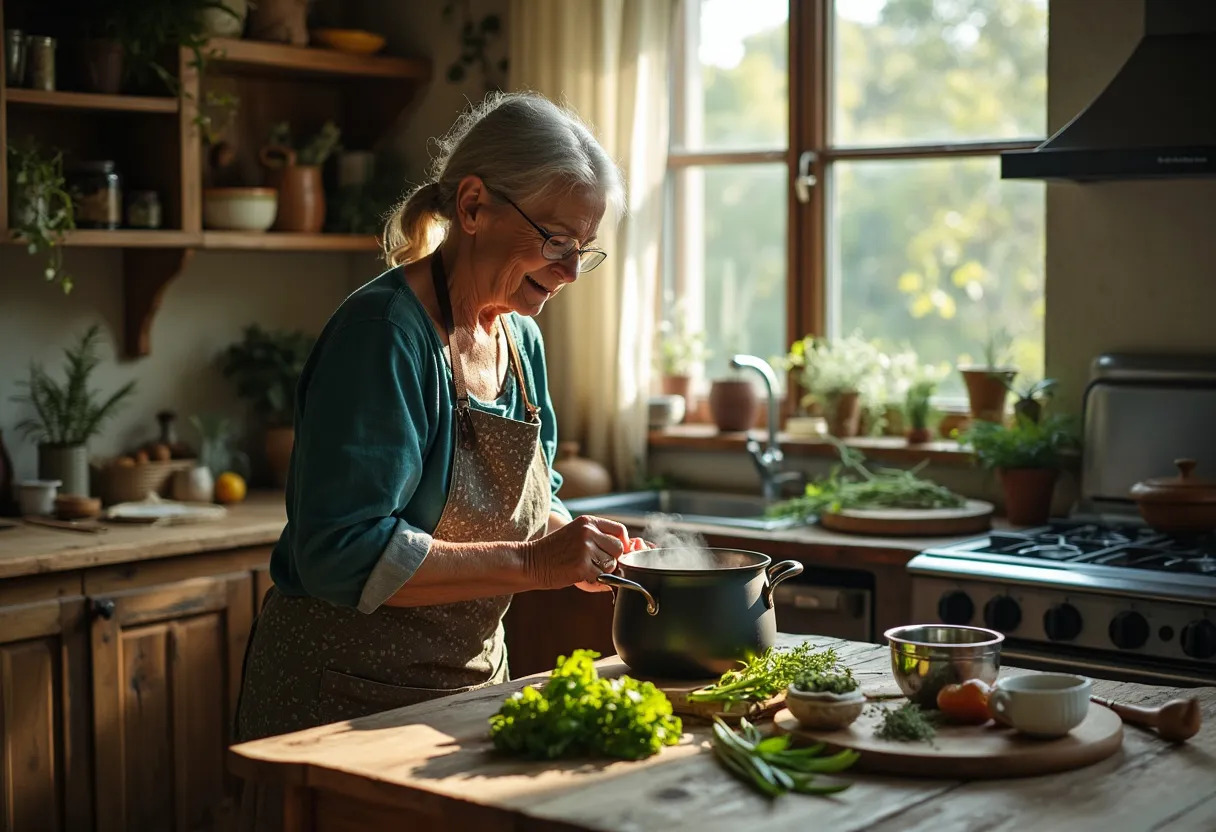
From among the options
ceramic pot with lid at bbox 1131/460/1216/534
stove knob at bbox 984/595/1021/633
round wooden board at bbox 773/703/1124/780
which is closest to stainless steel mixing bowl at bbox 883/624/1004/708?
round wooden board at bbox 773/703/1124/780

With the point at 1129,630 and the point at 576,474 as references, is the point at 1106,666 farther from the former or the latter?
the point at 576,474

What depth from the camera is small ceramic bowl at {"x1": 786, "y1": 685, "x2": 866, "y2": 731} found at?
174 cm

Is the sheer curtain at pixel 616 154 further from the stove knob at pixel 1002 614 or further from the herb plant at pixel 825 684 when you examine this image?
the herb plant at pixel 825 684

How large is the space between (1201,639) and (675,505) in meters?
1.75

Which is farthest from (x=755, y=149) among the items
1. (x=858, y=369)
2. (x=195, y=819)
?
(x=195, y=819)

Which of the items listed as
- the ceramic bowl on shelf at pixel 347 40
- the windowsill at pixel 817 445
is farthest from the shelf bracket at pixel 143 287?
the windowsill at pixel 817 445

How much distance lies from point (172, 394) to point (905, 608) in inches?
87.2

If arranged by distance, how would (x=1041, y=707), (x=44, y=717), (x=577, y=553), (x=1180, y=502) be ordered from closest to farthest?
(x=1041, y=707), (x=577, y=553), (x=1180, y=502), (x=44, y=717)

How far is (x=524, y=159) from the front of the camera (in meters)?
2.22

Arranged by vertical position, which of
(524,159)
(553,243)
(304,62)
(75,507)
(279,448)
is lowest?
(75,507)

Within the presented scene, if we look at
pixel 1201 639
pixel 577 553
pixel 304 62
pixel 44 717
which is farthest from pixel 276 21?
pixel 1201 639

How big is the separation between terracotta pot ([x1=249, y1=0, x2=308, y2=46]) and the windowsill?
1.55 m

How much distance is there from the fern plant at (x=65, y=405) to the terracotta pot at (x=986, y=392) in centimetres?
223

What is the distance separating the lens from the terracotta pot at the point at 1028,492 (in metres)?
3.52
